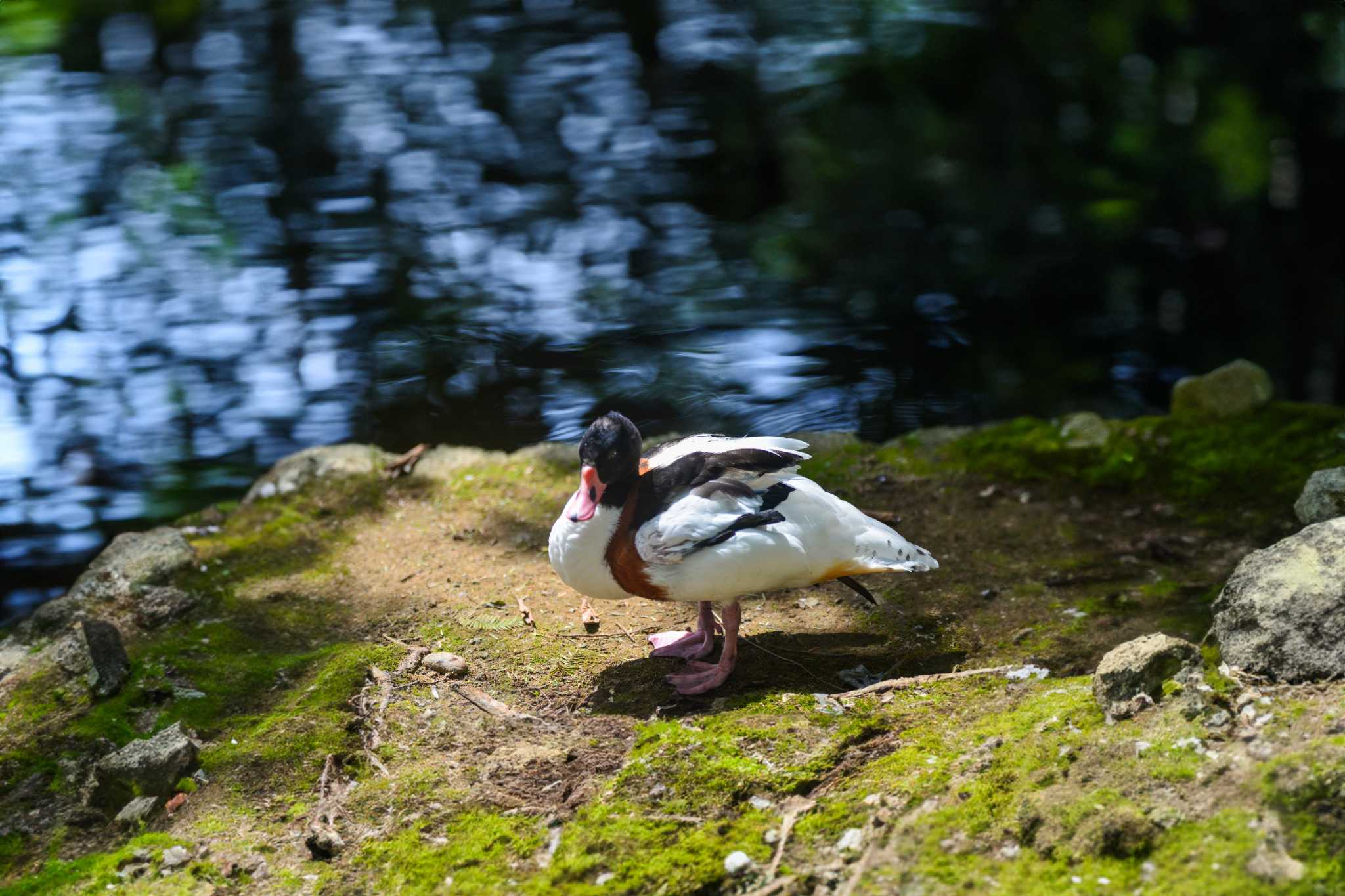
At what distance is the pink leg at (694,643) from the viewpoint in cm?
316

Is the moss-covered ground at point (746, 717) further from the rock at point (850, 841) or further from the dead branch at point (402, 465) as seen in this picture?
the dead branch at point (402, 465)

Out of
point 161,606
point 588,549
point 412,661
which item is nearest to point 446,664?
point 412,661

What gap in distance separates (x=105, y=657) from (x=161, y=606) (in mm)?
479

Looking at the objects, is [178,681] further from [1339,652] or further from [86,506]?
[1339,652]

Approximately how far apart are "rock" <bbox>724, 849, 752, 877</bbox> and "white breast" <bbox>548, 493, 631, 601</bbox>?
880 millimetres

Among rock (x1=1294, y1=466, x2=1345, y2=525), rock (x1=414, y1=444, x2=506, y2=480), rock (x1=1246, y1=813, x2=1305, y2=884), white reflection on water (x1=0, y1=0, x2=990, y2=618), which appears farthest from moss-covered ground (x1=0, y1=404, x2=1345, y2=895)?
white reflection on water (x1=0, y1=0, x2=990, y2=618)

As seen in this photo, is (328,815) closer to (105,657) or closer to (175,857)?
(175,857)

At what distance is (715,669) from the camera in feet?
9.78

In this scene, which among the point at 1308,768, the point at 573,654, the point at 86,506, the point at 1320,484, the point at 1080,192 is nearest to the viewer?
the point at 1308,768

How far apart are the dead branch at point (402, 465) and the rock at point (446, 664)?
1408mm

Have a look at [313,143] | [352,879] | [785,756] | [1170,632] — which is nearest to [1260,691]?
[1170,632]

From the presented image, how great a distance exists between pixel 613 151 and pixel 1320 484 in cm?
518

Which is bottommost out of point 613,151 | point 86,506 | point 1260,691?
point 86,506

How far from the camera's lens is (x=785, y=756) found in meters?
2.61
